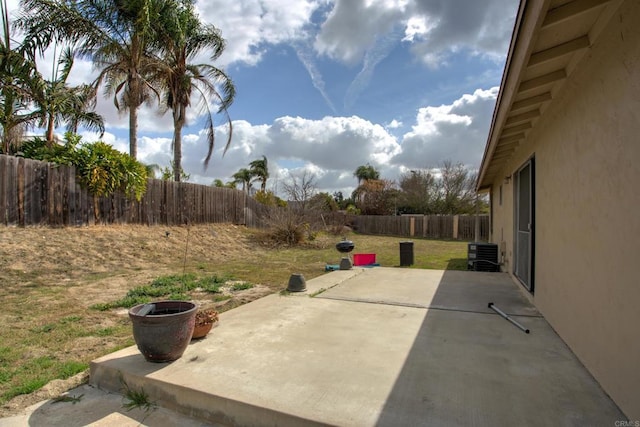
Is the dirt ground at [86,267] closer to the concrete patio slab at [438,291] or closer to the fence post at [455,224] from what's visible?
the concrete patio slab at [438,291]

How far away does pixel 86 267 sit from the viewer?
8.34 m

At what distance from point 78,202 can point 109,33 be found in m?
7.29

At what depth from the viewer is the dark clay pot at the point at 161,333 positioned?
114 inches

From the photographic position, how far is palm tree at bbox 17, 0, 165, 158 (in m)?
11.5

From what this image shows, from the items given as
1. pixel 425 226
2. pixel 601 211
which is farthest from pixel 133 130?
pixel 425 226

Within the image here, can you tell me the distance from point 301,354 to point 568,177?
307 centimetres

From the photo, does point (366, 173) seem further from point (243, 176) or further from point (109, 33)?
point (109, 33)

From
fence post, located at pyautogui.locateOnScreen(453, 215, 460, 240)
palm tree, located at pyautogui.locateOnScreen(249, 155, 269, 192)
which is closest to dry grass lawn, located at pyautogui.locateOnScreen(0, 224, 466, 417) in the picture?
fence post, located at pyautogui.locateOnScreen(453, 215, 460, 240)

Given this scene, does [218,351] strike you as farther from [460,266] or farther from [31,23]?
[31,23]

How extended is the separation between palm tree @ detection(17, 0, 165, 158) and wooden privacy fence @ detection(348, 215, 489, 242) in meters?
17.2

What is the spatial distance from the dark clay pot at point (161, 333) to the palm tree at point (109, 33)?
39.9 feet

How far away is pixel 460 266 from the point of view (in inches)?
412

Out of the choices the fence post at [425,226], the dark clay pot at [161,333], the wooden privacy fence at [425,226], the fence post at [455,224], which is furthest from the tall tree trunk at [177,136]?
the fence post at [455,224]

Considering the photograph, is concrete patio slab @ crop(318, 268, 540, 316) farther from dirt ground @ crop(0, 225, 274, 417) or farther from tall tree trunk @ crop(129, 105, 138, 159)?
tall tree trunk @ crop(129, 105, 138, 159)
